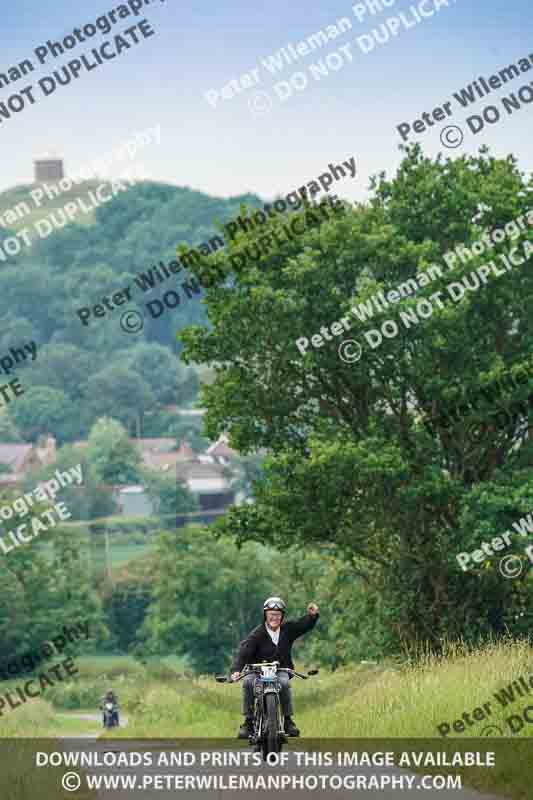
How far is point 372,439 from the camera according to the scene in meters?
29.0

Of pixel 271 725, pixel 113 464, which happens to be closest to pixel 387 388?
pixel 271 725

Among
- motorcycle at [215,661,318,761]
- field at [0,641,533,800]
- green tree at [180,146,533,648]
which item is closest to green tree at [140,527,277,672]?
green tree at [180,146,533,648]

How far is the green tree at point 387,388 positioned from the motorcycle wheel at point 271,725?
14531mm

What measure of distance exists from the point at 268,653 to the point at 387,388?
53.2ft

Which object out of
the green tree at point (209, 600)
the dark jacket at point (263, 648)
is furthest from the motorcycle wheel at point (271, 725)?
the green tree at point (209, 600)

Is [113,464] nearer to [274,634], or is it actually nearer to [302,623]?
[302,623]

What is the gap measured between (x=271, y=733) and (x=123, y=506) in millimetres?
Answer: 173796

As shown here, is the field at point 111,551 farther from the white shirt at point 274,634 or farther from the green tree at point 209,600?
the white shirt at point 274,634

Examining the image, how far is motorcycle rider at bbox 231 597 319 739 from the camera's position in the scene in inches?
575

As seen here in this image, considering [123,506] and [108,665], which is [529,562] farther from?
[123,506]

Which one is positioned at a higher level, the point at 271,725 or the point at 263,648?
the point at 263,648

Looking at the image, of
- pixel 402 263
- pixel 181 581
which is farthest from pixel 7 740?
pixel 181 581

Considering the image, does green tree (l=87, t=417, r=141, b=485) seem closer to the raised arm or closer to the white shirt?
the raised arm

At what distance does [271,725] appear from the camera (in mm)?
14336
